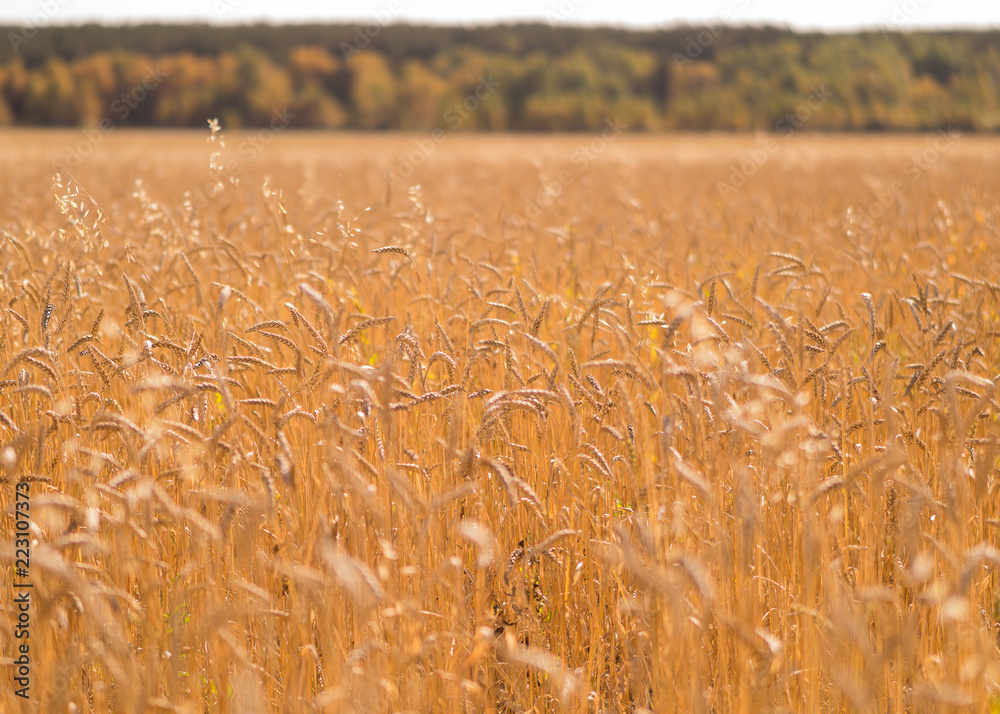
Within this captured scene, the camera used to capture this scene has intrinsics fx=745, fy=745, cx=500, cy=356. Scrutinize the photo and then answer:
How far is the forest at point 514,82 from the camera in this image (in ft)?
151

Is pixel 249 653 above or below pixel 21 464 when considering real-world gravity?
below

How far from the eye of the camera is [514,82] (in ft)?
170

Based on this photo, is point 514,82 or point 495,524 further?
point 514,82

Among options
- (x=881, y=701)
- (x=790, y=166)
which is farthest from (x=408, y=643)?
(x=790, y=166)

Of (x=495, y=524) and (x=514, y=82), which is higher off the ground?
(x=514, y=82)

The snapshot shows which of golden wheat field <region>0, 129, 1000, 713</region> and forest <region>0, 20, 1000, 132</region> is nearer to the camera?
golden wheat field <region>0, 129, 1000, 713</region>

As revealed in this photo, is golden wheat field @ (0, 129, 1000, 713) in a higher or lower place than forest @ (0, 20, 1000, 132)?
lower

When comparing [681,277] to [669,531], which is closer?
[669,531]

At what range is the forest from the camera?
46.1 m

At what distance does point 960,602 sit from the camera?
3.30ft

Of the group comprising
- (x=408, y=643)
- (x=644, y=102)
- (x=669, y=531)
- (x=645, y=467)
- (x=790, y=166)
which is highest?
(x=644, y=102)

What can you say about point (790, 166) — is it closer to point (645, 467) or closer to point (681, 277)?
point (681, 277)

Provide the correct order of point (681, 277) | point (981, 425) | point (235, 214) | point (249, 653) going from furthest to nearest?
point (235, 214)
point (681, 277)
point (981, 425)
point (249, 653)

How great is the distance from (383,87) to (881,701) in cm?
5369
